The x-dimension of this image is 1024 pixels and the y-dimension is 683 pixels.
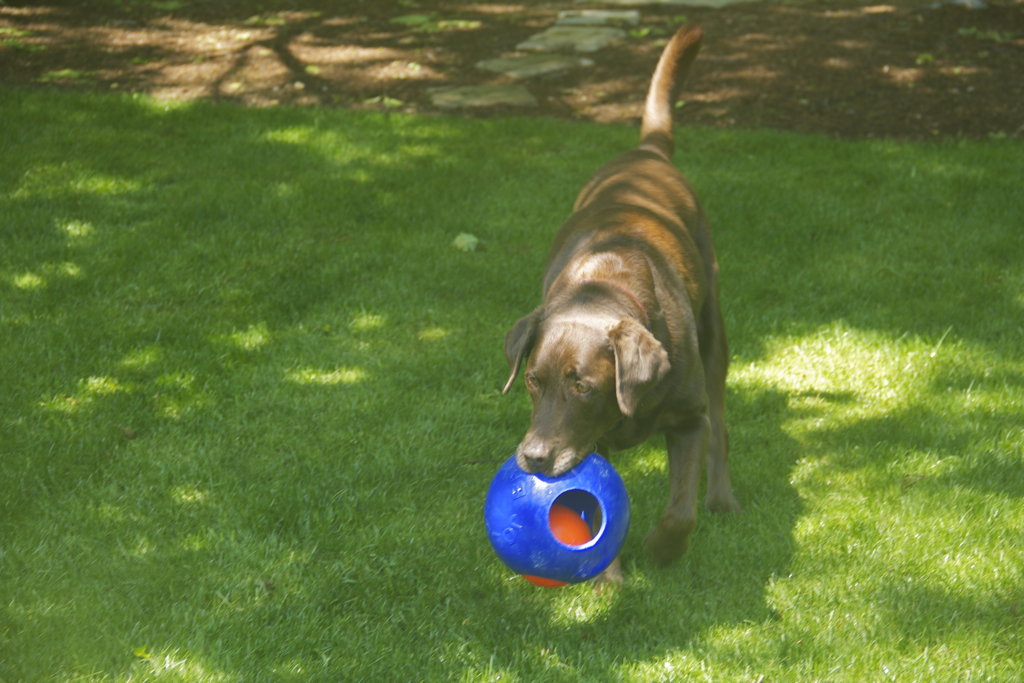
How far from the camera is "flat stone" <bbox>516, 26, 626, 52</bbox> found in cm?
1071

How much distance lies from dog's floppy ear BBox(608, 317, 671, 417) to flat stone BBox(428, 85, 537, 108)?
6.14 metres

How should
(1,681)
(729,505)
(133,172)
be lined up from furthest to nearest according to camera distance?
(133,172) → (729,505) → (1,681)

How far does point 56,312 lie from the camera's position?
17.8ft

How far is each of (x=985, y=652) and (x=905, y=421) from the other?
164 cm

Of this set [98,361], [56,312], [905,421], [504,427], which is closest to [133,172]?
[56,312]

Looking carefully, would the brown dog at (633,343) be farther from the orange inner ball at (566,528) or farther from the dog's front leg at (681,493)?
the orange inner ball at (566,528)

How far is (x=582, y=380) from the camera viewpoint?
3.24m

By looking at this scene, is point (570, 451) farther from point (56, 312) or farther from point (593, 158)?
point (593, 158)

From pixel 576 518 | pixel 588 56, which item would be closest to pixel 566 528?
pixel 576 518

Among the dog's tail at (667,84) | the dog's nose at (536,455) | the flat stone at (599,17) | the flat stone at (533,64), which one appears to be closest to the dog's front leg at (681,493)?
the dog's nose at (536,455)

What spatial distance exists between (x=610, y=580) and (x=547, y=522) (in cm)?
71

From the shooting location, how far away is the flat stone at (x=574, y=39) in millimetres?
10711

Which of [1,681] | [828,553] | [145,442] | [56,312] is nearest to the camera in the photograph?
[1,681]

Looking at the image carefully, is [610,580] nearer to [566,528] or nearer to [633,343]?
[566,528]
